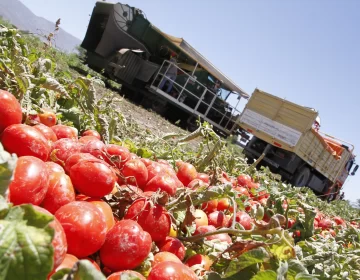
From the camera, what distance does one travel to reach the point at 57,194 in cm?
119

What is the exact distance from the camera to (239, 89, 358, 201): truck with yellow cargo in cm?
1375

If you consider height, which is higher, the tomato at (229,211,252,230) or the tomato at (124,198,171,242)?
the tomato at (229,211,252,230)

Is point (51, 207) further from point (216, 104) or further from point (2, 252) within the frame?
point (216, 104)

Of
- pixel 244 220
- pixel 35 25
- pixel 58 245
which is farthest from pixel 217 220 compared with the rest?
pixel 35 25

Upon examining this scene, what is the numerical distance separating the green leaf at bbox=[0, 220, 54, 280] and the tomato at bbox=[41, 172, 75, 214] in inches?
19.4

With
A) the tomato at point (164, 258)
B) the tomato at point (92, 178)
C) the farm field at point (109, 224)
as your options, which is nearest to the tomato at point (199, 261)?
the farm field at point (109, 224)

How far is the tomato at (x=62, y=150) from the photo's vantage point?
1.57 m

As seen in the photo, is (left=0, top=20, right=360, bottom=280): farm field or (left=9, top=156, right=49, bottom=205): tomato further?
(left=9, top=156, right=49, bottom=205): tomato

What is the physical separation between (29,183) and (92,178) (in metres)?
0.31

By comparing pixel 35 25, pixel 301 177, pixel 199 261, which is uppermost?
pixel 35 25

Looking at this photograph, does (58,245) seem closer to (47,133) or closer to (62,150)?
(62,150)

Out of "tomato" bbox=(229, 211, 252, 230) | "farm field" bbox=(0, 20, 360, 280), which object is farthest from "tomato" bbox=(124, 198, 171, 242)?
"tomato" bbox=(229, 211, 252, 230)

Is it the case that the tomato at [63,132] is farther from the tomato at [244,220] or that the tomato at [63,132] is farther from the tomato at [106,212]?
the tomato at [244,220]

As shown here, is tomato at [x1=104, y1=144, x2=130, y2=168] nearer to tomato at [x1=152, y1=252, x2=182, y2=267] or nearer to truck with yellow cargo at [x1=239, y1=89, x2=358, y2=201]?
tomato at [x1=152, y1=252, x2=182, y2=267]
